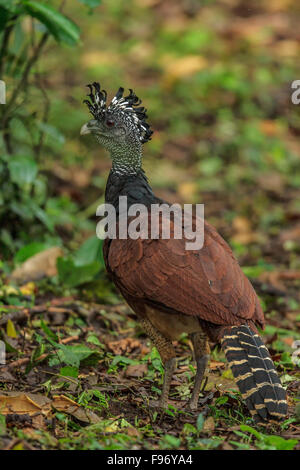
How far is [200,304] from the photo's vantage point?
494cm

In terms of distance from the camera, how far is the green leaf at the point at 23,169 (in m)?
7.09

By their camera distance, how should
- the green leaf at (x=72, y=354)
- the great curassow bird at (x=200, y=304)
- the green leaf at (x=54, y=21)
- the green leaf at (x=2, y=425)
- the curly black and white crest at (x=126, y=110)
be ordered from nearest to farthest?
1. the green leaf at (x=2, y=425)
2. the great curassow bird at (x=200, y=304)
3. the green leaf at (x=72, y=354)
4. the curly black and white crest at (x=126, y=110)
5. the green leaf at (x=54, y=21)

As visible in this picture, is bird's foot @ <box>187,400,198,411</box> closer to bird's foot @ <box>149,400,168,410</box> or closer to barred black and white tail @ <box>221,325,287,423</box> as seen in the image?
bird's foot @ <box>149,400,168,410</box>

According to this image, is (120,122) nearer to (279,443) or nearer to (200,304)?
(200,304)

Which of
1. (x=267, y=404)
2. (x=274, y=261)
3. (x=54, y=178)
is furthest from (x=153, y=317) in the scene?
(x=54, y=178)

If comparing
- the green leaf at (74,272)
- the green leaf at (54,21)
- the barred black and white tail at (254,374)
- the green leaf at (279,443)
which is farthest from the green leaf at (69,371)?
the green leaf at (54,21)

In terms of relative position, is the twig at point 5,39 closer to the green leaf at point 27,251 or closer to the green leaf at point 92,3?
the green leaf at point 92,3

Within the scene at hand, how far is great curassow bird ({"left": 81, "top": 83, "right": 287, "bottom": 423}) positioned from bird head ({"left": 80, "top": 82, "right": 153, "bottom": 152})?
0.95 meters

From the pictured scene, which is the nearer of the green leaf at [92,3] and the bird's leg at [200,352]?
the bird's leg at [200,352]

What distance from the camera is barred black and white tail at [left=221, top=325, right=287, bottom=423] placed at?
4.59 m

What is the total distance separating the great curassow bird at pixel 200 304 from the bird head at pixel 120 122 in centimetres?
95

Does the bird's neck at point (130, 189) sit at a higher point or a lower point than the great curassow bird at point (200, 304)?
higher

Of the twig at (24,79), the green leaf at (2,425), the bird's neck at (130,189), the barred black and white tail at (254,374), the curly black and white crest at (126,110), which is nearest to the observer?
the green leaf at (2,425)

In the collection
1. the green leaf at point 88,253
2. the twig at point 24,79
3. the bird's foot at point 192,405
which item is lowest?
the bird's foot at point 192,405
